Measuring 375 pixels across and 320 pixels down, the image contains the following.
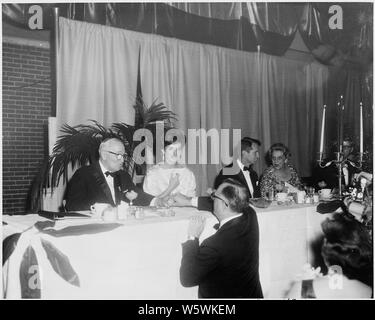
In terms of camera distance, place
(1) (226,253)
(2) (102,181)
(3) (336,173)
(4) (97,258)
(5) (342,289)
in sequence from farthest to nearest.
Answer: (3) (336,173) < (2) (102,181) < (5) (342,289) < (4) (97,258) < (1) (226,253)

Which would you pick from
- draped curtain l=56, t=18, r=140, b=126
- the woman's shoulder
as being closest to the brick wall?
draped curtain l=56, t=18, r=140, b=126

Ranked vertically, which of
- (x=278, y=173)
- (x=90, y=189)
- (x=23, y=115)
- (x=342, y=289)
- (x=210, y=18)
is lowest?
(x=342, y=289)

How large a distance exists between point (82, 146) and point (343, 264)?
2867 mm

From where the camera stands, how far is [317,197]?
324 centimetres

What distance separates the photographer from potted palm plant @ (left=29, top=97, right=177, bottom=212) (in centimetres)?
427

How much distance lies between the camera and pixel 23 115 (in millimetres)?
5219

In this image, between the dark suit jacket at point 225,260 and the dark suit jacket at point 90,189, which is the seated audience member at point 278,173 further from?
the dark suit jacket at point 225,260

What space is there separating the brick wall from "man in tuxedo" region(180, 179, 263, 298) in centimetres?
375

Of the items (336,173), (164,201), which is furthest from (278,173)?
(164,201)

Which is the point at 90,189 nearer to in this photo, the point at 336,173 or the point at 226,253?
the point at 226,253

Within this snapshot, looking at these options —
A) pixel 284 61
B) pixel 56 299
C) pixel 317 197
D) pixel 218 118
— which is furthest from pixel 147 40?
pixel 56 299

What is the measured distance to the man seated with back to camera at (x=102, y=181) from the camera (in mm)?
3174

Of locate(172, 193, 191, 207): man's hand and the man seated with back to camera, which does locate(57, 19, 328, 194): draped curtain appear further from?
locate(172, 193, 191, 207): man's hand

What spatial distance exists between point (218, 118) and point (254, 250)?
3.63 metres
